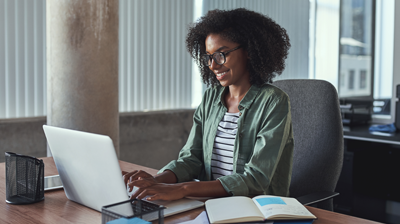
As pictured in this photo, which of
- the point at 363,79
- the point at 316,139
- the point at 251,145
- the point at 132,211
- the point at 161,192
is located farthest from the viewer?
the point at 363,79

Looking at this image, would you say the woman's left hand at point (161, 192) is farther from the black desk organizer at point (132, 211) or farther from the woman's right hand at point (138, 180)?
the black desk organizer at point (132, 211)

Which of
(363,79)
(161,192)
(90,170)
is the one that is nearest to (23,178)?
(90,170)

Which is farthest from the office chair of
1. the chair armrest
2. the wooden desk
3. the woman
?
the wooden desk

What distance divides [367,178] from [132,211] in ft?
8.42

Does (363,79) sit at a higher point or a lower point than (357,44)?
lower

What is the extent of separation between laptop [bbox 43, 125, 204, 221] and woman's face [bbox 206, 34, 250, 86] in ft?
1.81

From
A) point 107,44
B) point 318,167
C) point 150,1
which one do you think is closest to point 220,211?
point 318,167

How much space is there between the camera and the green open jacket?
1345mm

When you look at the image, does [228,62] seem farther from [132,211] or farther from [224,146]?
[132,211]

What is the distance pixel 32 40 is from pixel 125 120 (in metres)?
1.04

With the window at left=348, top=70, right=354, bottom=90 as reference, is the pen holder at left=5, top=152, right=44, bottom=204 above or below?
below

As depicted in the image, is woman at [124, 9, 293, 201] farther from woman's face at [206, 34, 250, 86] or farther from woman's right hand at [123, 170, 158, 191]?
woman's right hand at [123, 170, 158, 191]

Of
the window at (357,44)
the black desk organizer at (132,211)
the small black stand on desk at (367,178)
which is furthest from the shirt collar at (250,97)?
the window at (357,44)

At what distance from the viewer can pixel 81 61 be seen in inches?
105
